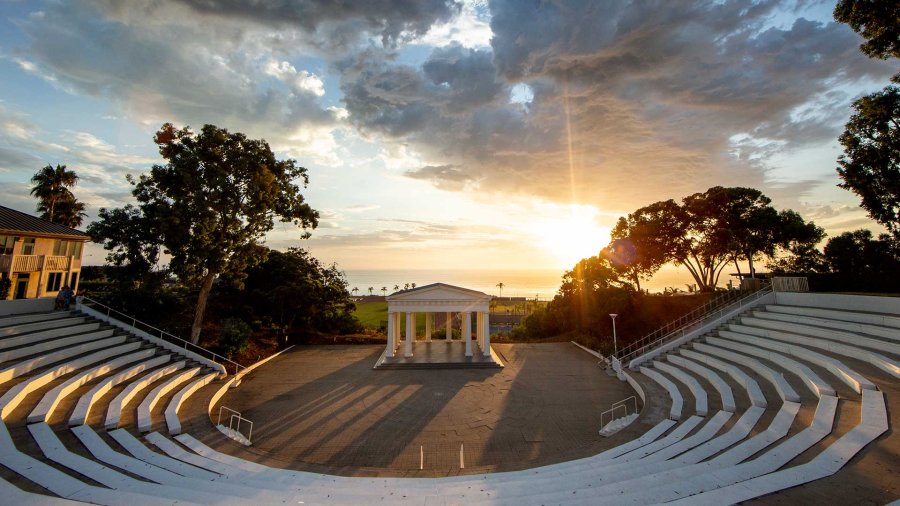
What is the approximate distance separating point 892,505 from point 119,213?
26282mm

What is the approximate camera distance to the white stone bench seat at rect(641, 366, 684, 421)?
1167cm

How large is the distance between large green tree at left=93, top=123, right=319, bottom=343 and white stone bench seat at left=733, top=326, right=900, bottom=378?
25.6m

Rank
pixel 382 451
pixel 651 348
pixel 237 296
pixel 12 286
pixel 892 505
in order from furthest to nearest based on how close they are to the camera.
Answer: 1. pixel 237 296
2. pixel 12 286
3. pixel 651 348
4. pixel 382 451
5. pixel 892 505

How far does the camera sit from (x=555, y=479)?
734cm

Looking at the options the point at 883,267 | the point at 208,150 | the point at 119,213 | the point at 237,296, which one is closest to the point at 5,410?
the point at 119,213

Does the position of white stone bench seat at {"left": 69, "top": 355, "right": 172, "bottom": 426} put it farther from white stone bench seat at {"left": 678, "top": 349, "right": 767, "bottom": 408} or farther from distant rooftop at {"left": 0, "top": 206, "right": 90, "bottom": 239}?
white stone bench seat at {"left": 678, "top": 349, "right": 767, "bottom": 408}

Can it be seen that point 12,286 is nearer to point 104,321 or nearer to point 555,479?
point 104,321

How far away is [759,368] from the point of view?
1317 cm

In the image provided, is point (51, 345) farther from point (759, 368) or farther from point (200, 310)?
point (759, 368)

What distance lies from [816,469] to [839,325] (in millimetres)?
13119

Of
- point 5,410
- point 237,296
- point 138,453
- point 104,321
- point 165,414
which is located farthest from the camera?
point 237,296

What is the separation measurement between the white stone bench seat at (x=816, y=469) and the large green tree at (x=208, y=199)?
20.7 metres

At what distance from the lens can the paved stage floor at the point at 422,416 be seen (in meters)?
9.98

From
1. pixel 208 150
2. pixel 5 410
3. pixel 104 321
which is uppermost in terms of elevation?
pixel 208 150
